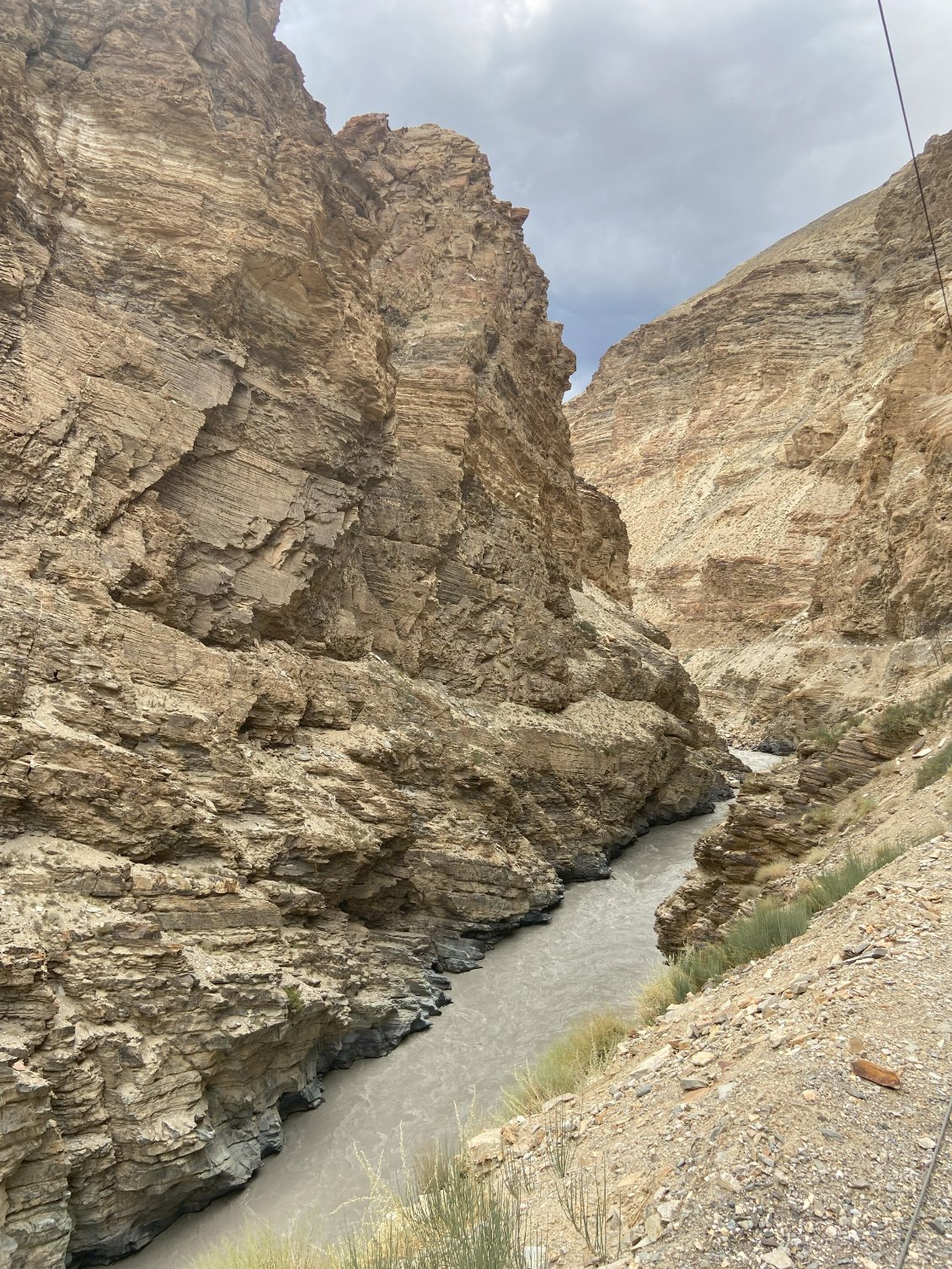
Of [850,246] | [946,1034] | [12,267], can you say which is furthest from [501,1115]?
[850,246]

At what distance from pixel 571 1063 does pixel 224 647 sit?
8496 millimetres

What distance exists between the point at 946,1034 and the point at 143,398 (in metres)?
12.7

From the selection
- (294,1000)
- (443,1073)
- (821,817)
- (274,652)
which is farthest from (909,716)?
(274,652)

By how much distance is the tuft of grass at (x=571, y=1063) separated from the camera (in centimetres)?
639

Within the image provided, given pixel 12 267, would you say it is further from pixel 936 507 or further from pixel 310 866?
pixel 936 507

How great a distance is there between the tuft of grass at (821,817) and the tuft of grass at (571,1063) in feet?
12.6

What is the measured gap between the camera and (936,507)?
2498 centimetres

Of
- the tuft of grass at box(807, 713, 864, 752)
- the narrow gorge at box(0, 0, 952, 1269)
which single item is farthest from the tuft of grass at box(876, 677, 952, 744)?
the tuft of grass at box(807, 713, 864, 752)

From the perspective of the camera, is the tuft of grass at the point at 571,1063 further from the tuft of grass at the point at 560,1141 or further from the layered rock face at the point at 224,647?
the layered rock face at the point at 224,647

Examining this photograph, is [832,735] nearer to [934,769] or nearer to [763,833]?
[763,833]

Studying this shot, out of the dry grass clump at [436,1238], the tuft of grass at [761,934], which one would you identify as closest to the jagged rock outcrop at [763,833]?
the tuft of grass at [761,934]

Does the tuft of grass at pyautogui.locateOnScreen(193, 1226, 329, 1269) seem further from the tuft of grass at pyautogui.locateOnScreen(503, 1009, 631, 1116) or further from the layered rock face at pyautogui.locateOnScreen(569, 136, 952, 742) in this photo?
the layered rock face at pyautogui.locateOnScreen(569, 136, 952, 742)

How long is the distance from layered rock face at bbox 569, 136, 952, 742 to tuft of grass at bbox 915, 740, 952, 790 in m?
16.0

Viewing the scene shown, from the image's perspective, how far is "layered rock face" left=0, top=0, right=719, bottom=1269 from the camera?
7.62 m
